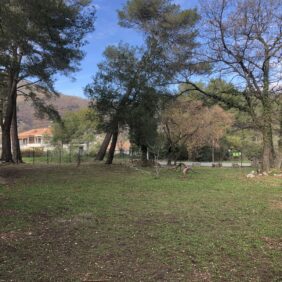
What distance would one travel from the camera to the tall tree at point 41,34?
12367mm

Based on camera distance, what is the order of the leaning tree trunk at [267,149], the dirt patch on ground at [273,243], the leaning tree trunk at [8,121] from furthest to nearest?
the leaning tree trunk at [8,121]
the leaning tree trunk at [267,149]
the dirt patch on ground at [273,243]

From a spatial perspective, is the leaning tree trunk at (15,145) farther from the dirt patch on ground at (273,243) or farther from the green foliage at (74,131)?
the green foliage at (74,131)

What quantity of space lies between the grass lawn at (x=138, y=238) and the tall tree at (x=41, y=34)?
5.65m

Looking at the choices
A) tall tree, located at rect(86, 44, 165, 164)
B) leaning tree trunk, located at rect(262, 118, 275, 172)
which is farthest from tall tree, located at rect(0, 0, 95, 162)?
leaning tree trunk, located at rect(262, 118, 275, 172)

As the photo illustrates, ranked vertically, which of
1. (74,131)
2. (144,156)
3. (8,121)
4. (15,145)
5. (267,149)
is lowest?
(144,156)

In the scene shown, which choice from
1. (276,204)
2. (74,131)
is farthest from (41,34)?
(74,131)

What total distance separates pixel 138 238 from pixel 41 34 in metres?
12.5

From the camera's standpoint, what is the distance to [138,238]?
5.96 m

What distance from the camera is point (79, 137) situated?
63656 millimetres

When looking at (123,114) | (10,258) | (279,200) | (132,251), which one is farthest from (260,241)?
(123,114)

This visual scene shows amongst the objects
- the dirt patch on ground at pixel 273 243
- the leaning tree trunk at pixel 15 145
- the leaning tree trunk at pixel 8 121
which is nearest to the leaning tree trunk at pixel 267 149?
the dirt patch on ground at pixel 273 243

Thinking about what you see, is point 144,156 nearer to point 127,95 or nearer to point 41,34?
point 127,95

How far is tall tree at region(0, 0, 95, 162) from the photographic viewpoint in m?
12.4

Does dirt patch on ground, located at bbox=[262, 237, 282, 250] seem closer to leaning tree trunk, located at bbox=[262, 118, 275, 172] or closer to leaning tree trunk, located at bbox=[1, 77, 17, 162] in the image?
leaning tree trunk, located at bbox=[262, 118, 275, 172]
